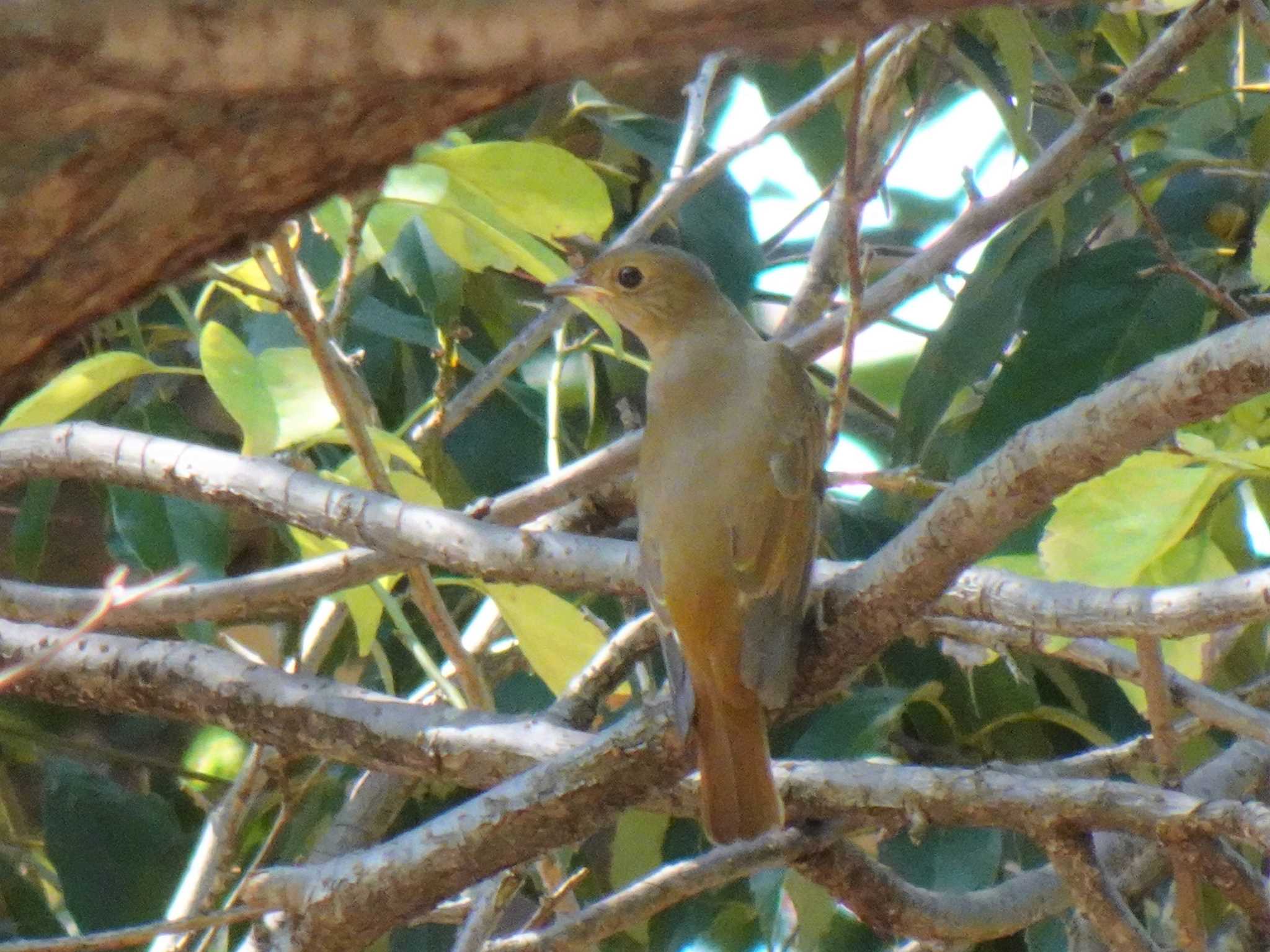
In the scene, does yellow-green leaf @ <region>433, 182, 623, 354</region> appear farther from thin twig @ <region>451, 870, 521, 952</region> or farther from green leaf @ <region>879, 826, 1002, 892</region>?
green leaf @ <region>879, 826, 1002, 892</region>

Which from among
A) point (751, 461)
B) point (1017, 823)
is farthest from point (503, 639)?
point (1017, 823)

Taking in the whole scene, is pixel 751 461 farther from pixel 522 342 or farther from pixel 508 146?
pixel 508 146

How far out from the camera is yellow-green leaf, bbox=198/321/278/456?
2.73 metres

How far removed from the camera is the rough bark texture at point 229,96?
1011mm

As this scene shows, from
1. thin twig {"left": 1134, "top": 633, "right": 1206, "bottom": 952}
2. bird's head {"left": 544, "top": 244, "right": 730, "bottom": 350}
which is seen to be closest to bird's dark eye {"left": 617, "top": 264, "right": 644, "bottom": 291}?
bird's head {"left": 544, "top": 244, "right": 730, "bottom": 350}

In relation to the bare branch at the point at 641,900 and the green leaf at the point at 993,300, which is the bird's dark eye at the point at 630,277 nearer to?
the green leaf at the point at 993,300

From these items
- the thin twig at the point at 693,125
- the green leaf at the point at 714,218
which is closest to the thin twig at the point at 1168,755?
the thin twig at the point at 693,125

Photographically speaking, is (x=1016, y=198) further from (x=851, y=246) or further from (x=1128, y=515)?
(x=1128, y=515)

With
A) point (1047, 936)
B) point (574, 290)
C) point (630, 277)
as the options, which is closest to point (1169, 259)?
point (574, 290)

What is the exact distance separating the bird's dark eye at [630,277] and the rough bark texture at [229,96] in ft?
10.5

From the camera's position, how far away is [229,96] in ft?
3.52

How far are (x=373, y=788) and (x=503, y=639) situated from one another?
29.5 inches

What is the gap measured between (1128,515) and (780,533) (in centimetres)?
126

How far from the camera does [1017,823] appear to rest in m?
2.59
